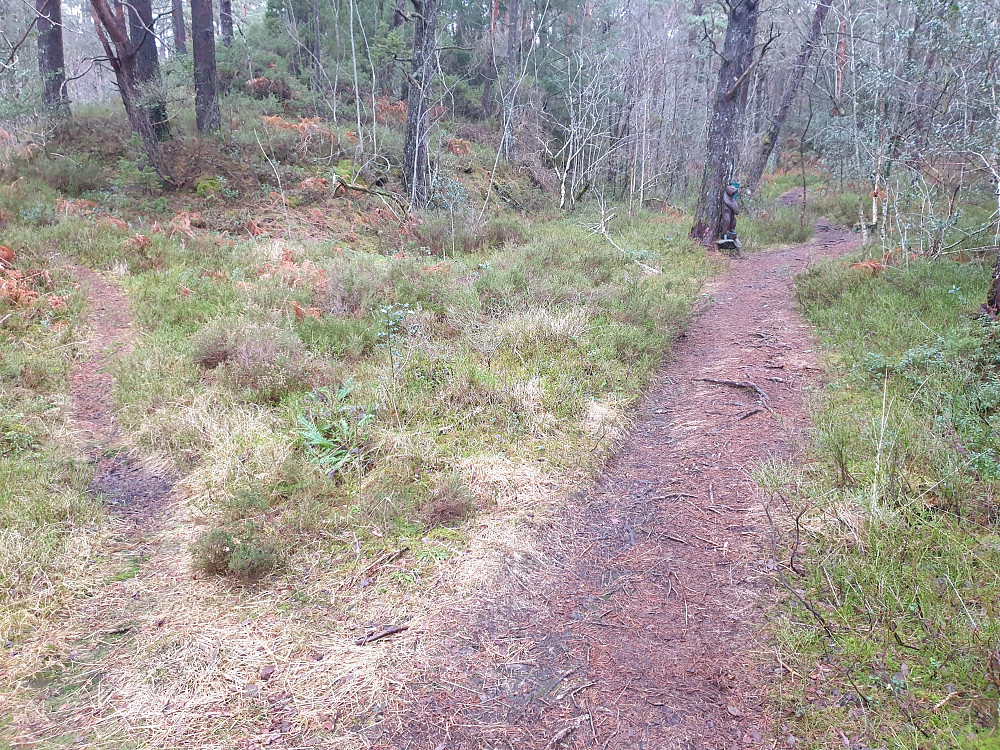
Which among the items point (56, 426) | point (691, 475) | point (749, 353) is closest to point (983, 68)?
point (749, 353)

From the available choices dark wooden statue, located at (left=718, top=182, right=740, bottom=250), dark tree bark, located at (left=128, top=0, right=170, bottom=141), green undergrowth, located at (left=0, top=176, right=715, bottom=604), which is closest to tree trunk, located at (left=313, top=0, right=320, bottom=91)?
dark tree bark, located at (left=128, top=0, right=170, bottom=141)

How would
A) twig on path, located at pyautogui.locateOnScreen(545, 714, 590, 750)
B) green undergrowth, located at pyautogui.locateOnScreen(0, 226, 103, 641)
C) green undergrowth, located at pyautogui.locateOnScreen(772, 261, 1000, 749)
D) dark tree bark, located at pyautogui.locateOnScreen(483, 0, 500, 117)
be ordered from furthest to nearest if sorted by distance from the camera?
dark tree bark, located at pyautogui.locateOnScreen(483, 0, 500, 117)
green undergrowth, located at pyautogui.locateOnScreen(0, 226, 103, 641)
twig on path, located at pyautogui.locateOnScreen(545, 714, 590, 750)
green undergrowth, located at pyautogui.locateOnScreen(772, 261, 1000, 749)

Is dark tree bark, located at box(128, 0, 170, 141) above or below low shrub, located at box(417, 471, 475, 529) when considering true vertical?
above

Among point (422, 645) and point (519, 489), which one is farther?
point (519, 489)

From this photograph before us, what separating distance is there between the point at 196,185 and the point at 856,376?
10.5 meters

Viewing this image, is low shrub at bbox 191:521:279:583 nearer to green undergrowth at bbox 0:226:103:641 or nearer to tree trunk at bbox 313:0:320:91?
green undergrowth at bbox 0:226:103:641

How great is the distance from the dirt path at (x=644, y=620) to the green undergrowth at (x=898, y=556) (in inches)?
7.8

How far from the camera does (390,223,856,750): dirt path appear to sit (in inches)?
89.7

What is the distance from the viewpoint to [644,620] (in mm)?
2803

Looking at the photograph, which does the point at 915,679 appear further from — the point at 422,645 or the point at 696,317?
the point at 696,317

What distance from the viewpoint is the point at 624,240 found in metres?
10.9

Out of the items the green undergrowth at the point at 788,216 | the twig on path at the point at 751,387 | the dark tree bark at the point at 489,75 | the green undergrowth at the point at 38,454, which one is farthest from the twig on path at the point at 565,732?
the dark tree bark at the point at 489,75

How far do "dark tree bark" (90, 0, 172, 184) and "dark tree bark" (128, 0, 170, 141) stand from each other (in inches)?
7.7

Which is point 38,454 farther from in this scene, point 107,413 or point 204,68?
point 204,68
